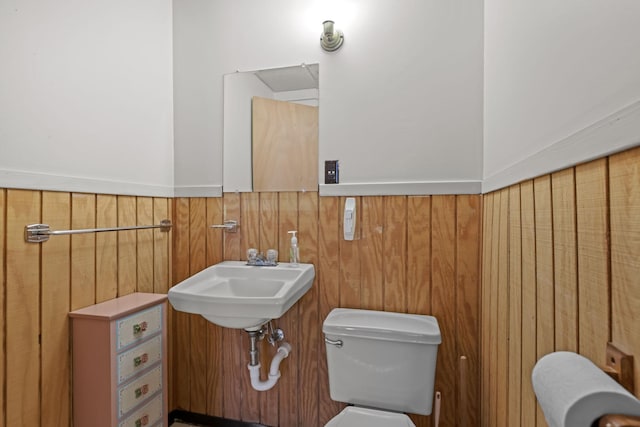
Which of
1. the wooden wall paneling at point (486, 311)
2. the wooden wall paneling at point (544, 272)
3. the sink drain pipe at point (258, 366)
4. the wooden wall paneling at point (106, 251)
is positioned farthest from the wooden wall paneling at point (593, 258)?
the wooden wall paneling at point (106, 251)

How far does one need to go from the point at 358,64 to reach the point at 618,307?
1350mm

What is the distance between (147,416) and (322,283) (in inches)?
37.2

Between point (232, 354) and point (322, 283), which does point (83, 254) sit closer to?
point (232, 354)

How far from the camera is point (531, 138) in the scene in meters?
0.75

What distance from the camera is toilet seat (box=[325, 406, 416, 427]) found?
110cm

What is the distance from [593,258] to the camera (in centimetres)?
49

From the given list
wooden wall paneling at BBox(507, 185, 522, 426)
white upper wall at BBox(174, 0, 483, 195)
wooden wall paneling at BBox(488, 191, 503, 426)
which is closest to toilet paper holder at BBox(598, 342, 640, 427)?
wooden wall paneling at BBox(507, 185, 522, 426)

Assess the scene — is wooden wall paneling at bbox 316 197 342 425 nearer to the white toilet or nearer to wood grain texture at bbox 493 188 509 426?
the white toilet

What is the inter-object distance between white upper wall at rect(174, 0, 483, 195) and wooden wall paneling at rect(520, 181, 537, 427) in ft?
1.90

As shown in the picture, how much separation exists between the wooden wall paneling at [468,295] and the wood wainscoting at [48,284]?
5.07 ft

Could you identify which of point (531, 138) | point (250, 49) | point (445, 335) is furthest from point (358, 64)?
point (445, 335)

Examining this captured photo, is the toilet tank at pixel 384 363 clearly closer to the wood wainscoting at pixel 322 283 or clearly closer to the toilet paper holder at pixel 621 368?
the wood wainscoting at pixel 322 283

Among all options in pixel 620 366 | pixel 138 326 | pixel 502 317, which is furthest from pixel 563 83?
pixel 138 326

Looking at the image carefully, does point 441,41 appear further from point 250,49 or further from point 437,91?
point 250,49
